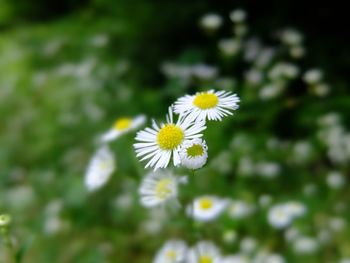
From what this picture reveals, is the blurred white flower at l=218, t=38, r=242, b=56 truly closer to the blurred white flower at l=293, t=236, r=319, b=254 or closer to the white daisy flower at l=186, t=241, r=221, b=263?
the blurred white flower at l=293, t=236, r=319, b=254

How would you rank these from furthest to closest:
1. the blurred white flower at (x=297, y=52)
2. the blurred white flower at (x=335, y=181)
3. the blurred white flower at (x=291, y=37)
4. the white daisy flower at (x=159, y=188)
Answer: the blurred white flower at (x=291, y=37), the blurred white flower at (x=297, y=52), the blurred white flower at (x=335, y=181), the white daisy flower at (x=159, y=188)

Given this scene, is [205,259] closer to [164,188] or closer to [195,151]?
[164,188]

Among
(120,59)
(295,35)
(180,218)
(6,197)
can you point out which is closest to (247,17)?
(295,35)

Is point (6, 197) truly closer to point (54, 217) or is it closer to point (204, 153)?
point (54, 217)

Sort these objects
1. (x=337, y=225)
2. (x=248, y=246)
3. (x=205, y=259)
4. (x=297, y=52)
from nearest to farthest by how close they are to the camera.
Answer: (x=205, y=259), (x=248, y=246), (x=337, y=225), (x=297, y=52)

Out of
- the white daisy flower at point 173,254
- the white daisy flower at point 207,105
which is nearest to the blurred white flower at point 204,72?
the white daisy flower at point 173,254

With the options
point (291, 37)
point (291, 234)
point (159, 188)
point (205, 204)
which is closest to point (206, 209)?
point (205, 204)

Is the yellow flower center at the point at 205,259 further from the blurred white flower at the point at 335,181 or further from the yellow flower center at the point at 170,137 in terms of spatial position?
the blurred white flower at the point at 335,181
